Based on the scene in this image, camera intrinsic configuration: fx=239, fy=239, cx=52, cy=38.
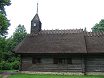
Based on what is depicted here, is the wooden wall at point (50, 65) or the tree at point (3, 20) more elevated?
the tree at point (3, 20)

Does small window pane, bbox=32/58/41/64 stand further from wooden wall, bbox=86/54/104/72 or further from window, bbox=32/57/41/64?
wooden wall, bbox=86/54/104/72

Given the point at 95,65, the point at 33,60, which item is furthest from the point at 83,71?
the point at 33,60

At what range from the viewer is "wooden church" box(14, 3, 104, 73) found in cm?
3238

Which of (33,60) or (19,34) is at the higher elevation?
(19,34)

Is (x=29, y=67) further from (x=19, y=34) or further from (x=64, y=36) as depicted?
(x=19, y=34)

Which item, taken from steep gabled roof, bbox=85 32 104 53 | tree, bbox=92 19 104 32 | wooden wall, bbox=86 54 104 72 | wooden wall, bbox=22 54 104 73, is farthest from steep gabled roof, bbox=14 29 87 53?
tree, bbox=92 19 104 32

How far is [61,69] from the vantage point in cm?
3262

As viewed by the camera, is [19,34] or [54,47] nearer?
[54,47]

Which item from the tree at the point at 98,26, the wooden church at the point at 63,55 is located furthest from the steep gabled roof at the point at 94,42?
the tree at the point at 98,26

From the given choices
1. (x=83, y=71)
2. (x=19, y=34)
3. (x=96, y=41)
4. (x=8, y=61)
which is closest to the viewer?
(x=83, y=71)

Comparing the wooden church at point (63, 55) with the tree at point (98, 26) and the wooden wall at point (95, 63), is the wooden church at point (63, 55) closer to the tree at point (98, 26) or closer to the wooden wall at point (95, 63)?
the wooden wall at point (95, 63)

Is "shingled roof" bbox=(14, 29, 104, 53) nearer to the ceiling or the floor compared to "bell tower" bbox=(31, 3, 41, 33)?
nearer to the floor

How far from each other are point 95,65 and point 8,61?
22356 mm

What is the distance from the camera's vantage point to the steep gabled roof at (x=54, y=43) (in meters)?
32.6
